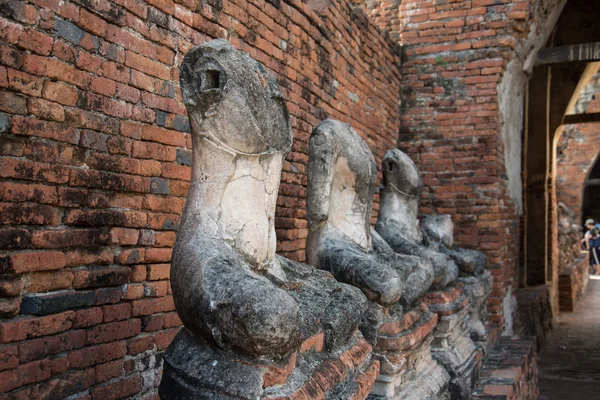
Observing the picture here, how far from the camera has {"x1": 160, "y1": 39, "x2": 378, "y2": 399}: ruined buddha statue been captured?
1933 mm

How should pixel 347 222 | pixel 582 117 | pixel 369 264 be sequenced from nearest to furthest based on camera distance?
pixel 369 264, pixel 347 222, pixel 582 117

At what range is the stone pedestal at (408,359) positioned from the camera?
3.11 m

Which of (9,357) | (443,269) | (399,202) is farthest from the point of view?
(399,202)

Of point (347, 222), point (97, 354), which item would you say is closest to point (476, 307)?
point (347, 222)

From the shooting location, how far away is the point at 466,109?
710 cm

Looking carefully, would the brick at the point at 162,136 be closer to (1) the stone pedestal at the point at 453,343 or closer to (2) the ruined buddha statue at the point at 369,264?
(2) the ruined buddha statue at the point at 369,264

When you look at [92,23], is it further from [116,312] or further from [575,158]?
[575,158]

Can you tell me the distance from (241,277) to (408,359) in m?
1.59

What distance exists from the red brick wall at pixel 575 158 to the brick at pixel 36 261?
15.8m

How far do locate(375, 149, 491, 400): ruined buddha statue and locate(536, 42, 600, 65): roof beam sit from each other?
10.8 feet

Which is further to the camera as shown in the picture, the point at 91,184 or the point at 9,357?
the point at 91,184

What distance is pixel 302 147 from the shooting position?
537 cm

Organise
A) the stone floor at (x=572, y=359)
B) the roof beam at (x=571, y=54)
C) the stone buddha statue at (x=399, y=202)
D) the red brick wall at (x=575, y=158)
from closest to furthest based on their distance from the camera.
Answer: the stone buddha statue at (x=399, y=202) → the stone floor at (x=572, y=359) → the roof beam at (x=571, y=54) → the red brick wall at (x=575, y=158)

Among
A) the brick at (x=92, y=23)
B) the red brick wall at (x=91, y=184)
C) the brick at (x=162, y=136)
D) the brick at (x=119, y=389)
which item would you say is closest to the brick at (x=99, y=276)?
the red brick wall at (x=91, y=184)
